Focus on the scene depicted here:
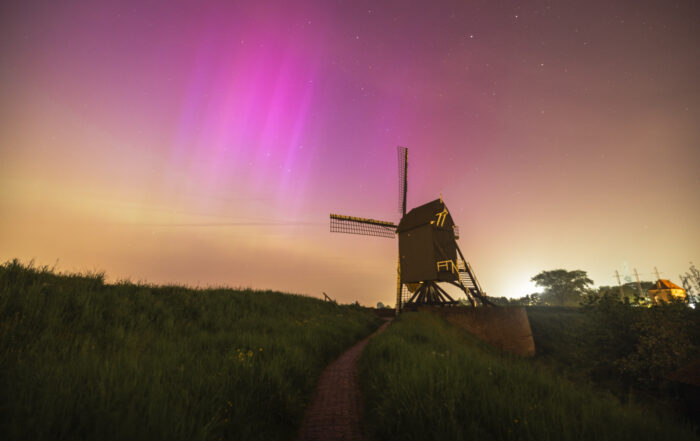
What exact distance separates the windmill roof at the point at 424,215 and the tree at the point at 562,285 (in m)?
46.7

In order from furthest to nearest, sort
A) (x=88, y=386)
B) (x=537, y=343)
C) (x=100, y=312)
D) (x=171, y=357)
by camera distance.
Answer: (x=537, y=343) < (x=100, y=312) < (x=171, y=357) < (x=88, y=386)

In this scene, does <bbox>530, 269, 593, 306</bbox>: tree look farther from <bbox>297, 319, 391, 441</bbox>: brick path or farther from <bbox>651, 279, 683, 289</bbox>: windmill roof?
<bbox>297, 319, 391, 441</bbox>: brick path

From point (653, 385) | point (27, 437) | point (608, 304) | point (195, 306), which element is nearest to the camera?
point (27, 437)

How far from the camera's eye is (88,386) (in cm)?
335

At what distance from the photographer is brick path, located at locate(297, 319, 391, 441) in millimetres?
4691

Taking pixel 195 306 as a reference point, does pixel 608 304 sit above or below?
above

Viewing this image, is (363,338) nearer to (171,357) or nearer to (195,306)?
(195,306)

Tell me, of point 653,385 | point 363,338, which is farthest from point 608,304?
point 363,338

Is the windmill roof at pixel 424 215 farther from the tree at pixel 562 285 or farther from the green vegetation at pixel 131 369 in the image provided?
the tree at pixel 562 285

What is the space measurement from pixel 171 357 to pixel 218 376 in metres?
1.09

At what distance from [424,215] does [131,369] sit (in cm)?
2173

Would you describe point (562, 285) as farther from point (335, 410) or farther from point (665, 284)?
point (335, 410)

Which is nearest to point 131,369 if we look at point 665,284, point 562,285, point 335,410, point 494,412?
point 335,410

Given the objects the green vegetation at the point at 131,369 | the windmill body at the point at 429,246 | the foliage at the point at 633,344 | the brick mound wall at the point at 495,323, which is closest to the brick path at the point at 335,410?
the green vegetation at the point at 131,369
